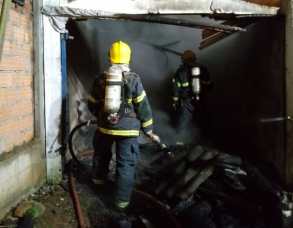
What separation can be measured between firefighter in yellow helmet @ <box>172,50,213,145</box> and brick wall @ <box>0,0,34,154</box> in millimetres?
3104

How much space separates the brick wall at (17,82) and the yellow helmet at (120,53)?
43.8 inches

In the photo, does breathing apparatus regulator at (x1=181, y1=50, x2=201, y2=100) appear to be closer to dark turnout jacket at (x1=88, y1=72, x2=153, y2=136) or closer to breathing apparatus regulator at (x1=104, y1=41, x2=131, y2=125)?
dark turnout jacket at (x1=88, y1=72, x2=153, y2=136)

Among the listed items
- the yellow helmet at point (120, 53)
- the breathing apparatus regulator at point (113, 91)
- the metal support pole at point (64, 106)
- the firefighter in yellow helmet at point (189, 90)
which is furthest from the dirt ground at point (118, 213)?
the firefighter in yellow helmet at point (189, 90)

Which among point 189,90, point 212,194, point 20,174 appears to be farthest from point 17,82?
→ point 189,90

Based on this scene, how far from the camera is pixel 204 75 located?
577 centimetres

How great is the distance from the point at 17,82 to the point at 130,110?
143 cm

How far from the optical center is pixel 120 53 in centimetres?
344

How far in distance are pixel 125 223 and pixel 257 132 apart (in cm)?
341

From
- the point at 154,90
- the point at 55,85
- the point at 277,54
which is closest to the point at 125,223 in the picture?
the point at 55,85

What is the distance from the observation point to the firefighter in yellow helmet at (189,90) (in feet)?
18.3

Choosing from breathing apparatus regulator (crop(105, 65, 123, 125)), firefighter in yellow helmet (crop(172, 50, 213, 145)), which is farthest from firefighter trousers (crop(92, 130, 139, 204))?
firefighter in yellow helmet (crop(172, 50, 213, 145))

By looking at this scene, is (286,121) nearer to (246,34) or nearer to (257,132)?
(257,132)

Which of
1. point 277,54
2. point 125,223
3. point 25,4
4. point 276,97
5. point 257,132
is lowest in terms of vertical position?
point 125,223

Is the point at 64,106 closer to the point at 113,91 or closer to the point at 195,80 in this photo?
the point at 113,91
